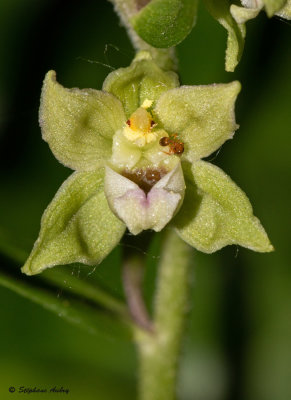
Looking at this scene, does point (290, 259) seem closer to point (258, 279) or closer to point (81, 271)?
point (258, 279)

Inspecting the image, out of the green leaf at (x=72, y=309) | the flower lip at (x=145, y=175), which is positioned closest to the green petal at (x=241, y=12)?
the flower lip at (x=145, y=175)

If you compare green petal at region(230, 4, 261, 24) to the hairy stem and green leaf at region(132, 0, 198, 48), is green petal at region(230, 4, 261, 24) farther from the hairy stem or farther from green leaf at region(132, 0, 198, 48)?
the hairy stem

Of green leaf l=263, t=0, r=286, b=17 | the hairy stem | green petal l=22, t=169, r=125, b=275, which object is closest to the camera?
green leaf l=263, t=0, r=286, b=17

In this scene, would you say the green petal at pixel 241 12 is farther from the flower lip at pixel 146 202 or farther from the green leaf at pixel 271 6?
the flower lip at pixel 146 202

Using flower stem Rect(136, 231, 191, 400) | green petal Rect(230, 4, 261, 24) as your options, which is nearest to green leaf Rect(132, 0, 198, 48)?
green petal Rect(230, 4, 261, 24)

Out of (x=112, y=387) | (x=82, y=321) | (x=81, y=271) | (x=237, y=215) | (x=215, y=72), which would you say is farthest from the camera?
(x=215, y=72)

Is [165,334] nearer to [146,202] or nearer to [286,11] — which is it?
[146,202]

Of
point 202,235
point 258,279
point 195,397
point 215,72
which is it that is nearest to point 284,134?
point 215,72
